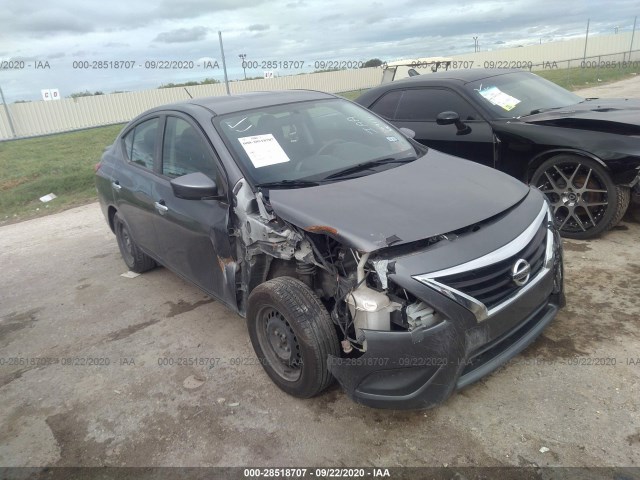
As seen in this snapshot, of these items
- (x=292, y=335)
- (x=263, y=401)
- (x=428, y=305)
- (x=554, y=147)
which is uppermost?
(x=554, y=147)

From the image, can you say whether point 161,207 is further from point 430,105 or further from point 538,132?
point 538,132

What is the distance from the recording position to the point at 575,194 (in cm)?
454

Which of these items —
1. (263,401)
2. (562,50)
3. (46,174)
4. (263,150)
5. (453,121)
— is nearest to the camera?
(263,401)

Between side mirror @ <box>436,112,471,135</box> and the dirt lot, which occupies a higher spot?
side mirror @ <box>436,112,471,135</box>

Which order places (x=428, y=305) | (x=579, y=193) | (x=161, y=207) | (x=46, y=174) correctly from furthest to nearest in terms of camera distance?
(x=46, y=174) → (x=579, y=193) → (x=161, y=207) → (x=428, y=305)

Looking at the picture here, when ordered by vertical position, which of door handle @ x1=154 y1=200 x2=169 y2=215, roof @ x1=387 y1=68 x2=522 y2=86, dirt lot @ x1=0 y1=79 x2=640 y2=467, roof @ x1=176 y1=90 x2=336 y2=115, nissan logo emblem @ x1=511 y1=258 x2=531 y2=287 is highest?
roof @ x1=176 y1=90 x2=336 y2=115

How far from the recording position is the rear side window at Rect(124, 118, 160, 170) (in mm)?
4109

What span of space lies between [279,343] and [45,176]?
401 inches

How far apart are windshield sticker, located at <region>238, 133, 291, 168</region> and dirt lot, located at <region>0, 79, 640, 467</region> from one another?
1354mm

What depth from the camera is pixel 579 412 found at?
8.38 ft

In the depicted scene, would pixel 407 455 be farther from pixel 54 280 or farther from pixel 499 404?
pixel 54 280

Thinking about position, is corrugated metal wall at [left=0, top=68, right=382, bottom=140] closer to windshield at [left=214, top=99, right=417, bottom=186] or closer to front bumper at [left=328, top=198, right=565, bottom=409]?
windshield at [left=214, top=99, right=417, bottom=186]

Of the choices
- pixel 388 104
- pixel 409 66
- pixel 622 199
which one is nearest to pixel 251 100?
pixel 388 104

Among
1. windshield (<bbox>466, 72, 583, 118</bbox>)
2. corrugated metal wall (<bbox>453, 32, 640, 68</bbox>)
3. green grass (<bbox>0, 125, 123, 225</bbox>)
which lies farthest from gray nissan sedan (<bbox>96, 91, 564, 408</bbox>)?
corrugated metal wall (<bbox>453, 32, 640, 68</bbox>)
